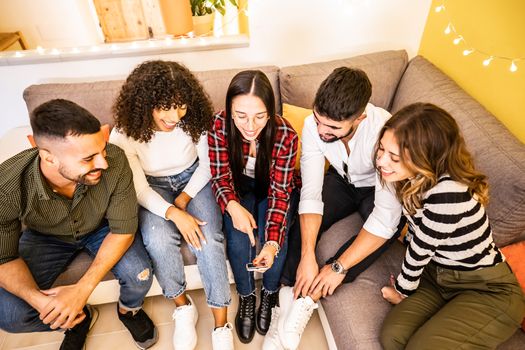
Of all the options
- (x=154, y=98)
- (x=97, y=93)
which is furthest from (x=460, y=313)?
(x=97, y=93)

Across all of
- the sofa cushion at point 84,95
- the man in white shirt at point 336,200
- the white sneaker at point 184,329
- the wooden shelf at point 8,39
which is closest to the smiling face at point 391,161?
the man in white shirt at point 336,200

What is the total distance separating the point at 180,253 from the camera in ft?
4.55

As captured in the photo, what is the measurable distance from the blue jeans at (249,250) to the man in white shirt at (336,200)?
0.16ft

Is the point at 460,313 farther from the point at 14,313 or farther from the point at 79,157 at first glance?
the point at 14,313

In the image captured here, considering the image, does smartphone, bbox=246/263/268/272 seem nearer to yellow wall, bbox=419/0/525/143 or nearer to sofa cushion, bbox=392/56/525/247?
sofa cushion, bbox=392/56/525/247

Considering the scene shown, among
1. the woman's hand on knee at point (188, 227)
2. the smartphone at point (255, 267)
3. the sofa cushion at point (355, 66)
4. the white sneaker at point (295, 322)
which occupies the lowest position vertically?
the white sneaker at point (295, 322)

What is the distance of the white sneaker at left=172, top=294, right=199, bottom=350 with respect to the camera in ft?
4.60

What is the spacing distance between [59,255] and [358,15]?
6.03 ft

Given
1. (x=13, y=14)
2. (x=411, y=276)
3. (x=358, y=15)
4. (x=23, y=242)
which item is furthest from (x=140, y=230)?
(x=13, y=14)

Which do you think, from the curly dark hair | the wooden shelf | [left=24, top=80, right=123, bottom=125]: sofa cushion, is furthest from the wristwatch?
the wooden shelf

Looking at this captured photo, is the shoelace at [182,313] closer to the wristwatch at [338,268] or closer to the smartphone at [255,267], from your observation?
the smartphone at [255,267]

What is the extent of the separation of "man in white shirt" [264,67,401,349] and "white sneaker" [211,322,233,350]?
0.16m

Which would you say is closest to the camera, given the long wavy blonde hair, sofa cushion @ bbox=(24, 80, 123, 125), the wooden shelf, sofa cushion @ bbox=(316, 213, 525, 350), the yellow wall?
the long wavy blonde hair

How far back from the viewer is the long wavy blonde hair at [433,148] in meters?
1.01
